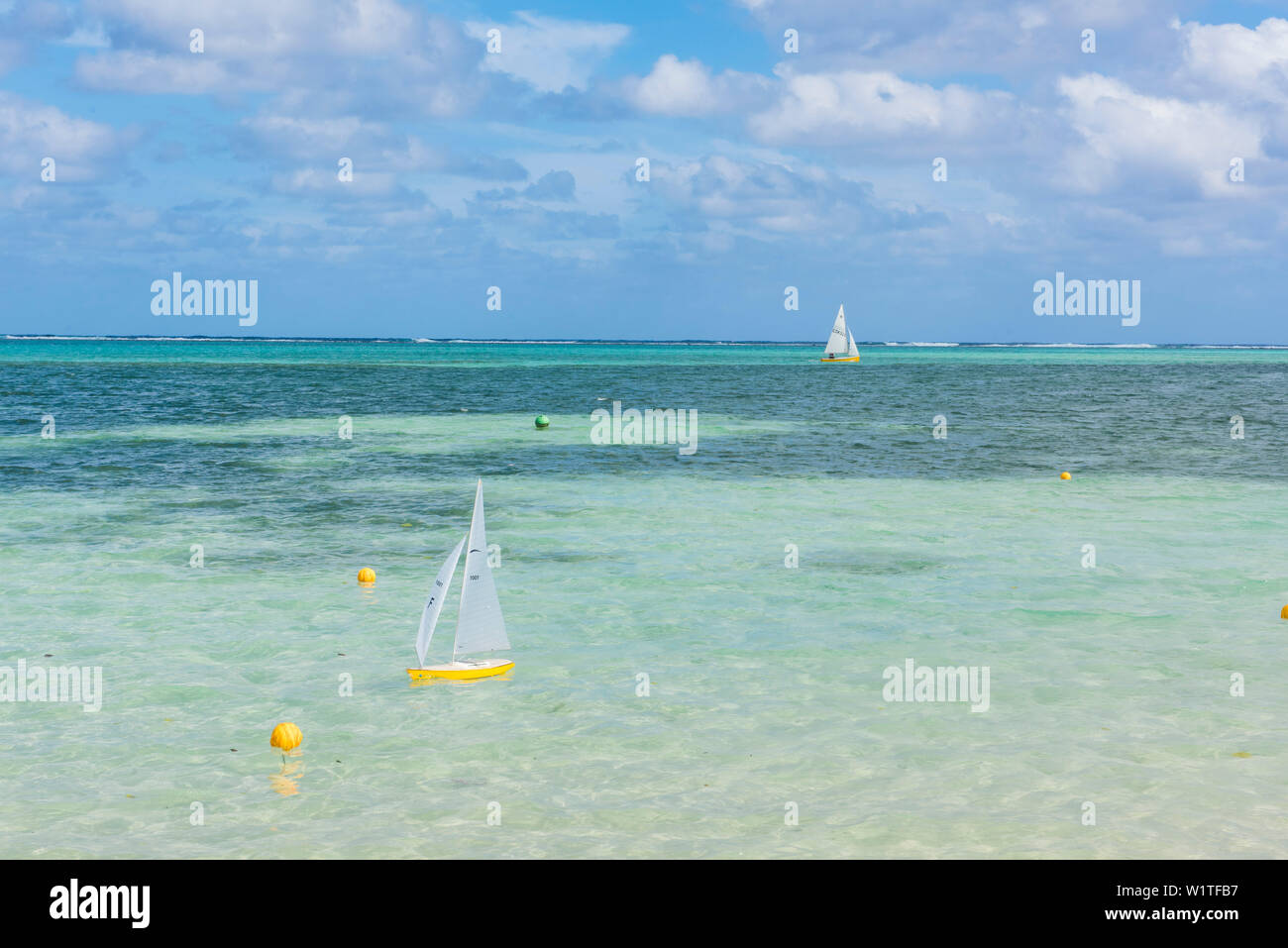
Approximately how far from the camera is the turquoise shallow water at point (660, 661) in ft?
28.1

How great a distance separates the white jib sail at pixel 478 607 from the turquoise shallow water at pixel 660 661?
0.48 m

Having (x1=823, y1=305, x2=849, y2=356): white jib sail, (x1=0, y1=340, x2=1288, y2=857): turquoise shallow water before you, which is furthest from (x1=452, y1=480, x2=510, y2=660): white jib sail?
(x1=823, y1=305, x2=849, y2=356): white jib sail

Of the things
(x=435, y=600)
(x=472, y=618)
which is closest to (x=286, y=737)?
(x=435, y=600)

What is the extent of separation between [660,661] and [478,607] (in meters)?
2.34

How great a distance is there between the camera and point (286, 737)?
9.95 m

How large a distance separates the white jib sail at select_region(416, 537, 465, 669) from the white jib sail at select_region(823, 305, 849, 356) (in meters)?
122

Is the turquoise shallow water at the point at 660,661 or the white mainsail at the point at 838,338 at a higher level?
the white mainsail at the point at 838,338

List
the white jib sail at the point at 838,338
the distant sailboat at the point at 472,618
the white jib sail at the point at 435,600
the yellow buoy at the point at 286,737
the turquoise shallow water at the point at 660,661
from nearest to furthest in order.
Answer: the turquoise shallow water at the point at 660,661 < the yellow buoy at the point at 286,737 < the white jib sail at the point at 435,600 < the distant sailboat at the point at 472,618 < the white jib sail at the point at 838,338

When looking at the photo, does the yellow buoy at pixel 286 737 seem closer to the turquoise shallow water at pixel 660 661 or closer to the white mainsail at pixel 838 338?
the turquoise shallow water at pixel 660 661

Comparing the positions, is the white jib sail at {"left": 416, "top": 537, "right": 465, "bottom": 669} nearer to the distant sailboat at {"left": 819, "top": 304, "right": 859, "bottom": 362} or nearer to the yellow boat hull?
the yellow boat hull

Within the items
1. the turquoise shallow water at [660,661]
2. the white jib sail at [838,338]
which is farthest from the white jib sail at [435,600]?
the white jib sail at [838,338]

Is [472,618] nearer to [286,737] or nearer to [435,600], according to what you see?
[435,600]

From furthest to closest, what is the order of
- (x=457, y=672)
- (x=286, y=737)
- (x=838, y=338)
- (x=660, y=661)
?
(x=838, y=338) < (x=660, y=661) < (x=457, y=672) < (x=286, y=737)

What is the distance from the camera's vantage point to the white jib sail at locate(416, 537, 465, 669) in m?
10.8
